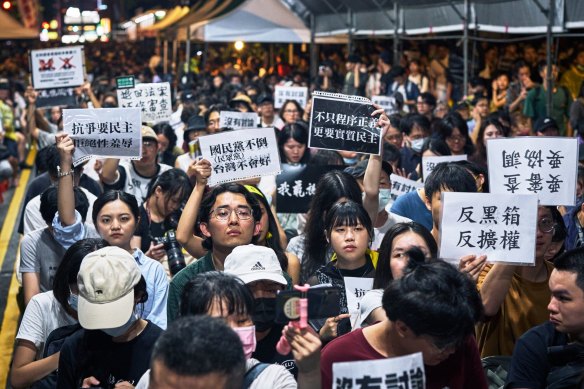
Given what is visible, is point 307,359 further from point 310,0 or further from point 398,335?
point 310,0

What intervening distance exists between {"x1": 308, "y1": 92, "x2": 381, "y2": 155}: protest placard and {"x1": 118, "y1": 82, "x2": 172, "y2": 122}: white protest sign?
5.16m

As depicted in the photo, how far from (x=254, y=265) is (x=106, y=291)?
0.77 metres

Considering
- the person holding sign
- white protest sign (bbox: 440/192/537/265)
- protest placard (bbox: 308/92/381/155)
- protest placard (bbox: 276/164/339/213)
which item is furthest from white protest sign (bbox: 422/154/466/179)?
the person holding sign

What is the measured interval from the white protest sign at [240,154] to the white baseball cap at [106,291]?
3.24 metres

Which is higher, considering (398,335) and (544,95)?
(544,95)

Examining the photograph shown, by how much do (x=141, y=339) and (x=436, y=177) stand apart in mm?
2760

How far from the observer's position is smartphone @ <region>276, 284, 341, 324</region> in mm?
3824

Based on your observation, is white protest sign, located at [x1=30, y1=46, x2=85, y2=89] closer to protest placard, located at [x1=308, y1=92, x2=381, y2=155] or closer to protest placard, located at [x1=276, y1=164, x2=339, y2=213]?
protest placard, located at [x1=276, y1=164, x2=339, y2=213]

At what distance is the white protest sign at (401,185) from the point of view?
28.3 ft

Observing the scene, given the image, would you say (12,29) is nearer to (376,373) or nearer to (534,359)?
(534,359)

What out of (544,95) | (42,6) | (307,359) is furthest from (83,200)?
(42,6)

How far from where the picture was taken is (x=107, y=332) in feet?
14.9

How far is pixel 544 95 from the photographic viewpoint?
15.7 m

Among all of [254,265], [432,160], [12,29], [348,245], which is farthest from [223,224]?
[12,29]
